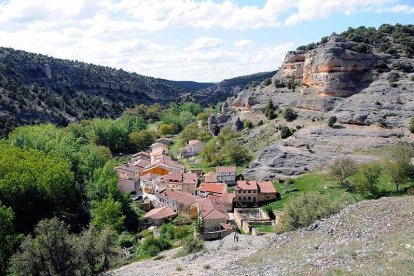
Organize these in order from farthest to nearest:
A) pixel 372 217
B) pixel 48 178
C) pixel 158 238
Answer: pixel 48 178, pixel 158 238, pixel 372 217

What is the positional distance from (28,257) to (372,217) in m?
24.5

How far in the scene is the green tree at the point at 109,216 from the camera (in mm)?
56719

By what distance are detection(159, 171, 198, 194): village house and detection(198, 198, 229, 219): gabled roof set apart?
1037 centimetres

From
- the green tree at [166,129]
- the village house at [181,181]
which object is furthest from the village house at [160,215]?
the green tree at [166,129]

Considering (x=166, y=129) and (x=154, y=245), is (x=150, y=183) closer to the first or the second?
(x=154, y=245)

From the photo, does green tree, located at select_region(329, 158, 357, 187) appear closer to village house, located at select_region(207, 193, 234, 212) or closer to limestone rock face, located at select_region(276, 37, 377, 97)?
village house, located at select_region(207, 193, 234, 212)

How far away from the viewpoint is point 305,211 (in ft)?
132

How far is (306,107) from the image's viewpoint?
87562 millimetres

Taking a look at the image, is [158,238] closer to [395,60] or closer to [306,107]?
[306,107]

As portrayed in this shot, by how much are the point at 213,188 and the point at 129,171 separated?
20733mm

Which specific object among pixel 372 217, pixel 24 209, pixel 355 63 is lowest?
pixel 24 209

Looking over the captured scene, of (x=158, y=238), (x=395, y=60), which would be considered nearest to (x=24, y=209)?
(x=158, y=238)

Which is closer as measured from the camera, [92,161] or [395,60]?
[92,161]

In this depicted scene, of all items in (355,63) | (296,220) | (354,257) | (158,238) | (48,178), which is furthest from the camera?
(355,63)
